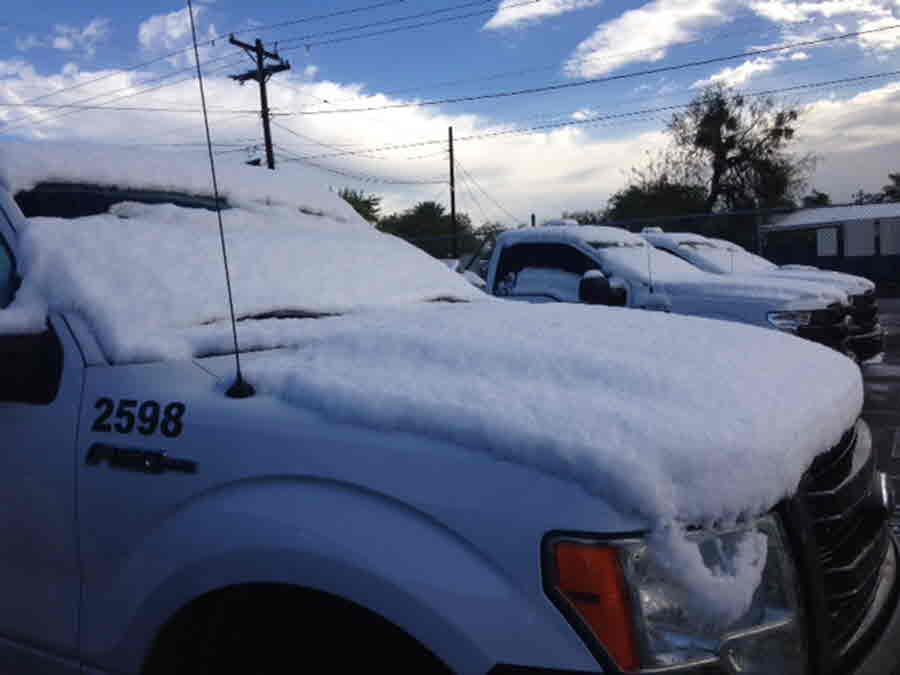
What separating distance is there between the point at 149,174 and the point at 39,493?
118 cm

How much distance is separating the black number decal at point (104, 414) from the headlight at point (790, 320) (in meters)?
5.45

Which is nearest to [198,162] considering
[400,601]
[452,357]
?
[452,357]

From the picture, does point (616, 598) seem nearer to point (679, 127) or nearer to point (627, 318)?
point (627, 318)

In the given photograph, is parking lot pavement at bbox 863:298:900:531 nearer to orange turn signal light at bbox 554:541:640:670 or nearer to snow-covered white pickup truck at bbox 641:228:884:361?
snow-covered white pickup truck at bbox 641:228:884:361

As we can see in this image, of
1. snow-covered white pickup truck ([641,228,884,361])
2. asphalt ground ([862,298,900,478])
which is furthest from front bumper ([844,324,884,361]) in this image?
asphalt ground ([862,298,900,478])

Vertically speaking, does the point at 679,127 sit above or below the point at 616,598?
above

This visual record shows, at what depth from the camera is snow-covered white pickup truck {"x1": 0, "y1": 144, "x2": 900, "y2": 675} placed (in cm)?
135

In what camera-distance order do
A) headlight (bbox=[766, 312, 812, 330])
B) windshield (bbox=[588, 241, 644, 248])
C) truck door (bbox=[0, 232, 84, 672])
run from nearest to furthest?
truck door (bbox=[0, 232, 84, 672]) < headlight (bbox=[766, 312, 812, 330]) < windshield (bbox=[588, 241, 644, 248])

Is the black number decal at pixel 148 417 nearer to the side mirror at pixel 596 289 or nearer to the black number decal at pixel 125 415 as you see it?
the black number decal at pixel 125 415

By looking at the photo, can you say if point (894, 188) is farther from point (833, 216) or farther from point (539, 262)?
point (539, 262)

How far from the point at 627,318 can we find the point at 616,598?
4.73 feet

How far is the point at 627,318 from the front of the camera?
2.65 meters

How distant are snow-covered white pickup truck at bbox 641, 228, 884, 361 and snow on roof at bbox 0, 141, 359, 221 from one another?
17.1ft

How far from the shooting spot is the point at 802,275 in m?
8.60
